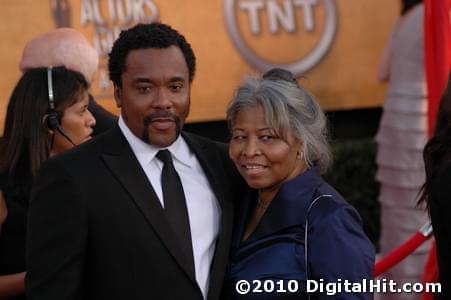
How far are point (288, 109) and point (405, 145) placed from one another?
275cm

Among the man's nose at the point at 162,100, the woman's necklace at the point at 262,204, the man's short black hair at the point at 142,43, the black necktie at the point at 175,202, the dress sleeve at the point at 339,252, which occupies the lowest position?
the dress sleeve at the point at 339,252

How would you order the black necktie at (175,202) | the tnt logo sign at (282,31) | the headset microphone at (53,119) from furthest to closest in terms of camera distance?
1. the tnt logo sign at (282,31)
2. the headset microphone at (53,119)
3. the black necktie at (175,202)

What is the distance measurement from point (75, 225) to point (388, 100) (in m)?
3.28

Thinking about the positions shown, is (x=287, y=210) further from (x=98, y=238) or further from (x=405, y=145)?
(x=405, y=145)

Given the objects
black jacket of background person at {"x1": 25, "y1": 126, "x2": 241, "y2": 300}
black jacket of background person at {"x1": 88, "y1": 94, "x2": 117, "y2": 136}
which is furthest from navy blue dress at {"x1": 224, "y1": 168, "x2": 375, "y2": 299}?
black jacket of background person at {"x1": 88, "y1": 94, "x2": 117, "y2": 136}

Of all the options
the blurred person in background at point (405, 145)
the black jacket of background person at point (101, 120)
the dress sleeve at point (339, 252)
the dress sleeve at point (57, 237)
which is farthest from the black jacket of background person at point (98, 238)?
the blurred person in background at point (405, 145)

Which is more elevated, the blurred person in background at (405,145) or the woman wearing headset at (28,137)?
the woman wearing headset at (28,137)

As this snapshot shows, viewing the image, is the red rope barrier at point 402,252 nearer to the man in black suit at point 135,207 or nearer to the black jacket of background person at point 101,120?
the black jacket of background person at point 101,120

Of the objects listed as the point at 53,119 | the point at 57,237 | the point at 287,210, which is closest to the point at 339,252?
the point at 287,210

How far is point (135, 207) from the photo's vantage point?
8.60ft

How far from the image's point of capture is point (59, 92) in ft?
11.3

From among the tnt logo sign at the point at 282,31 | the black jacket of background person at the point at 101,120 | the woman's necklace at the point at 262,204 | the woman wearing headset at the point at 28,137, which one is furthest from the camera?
the tnt logo sign at the point at 282,31

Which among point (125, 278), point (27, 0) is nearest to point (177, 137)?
point (125, 278)

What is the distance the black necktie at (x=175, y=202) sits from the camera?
8.73 ft
